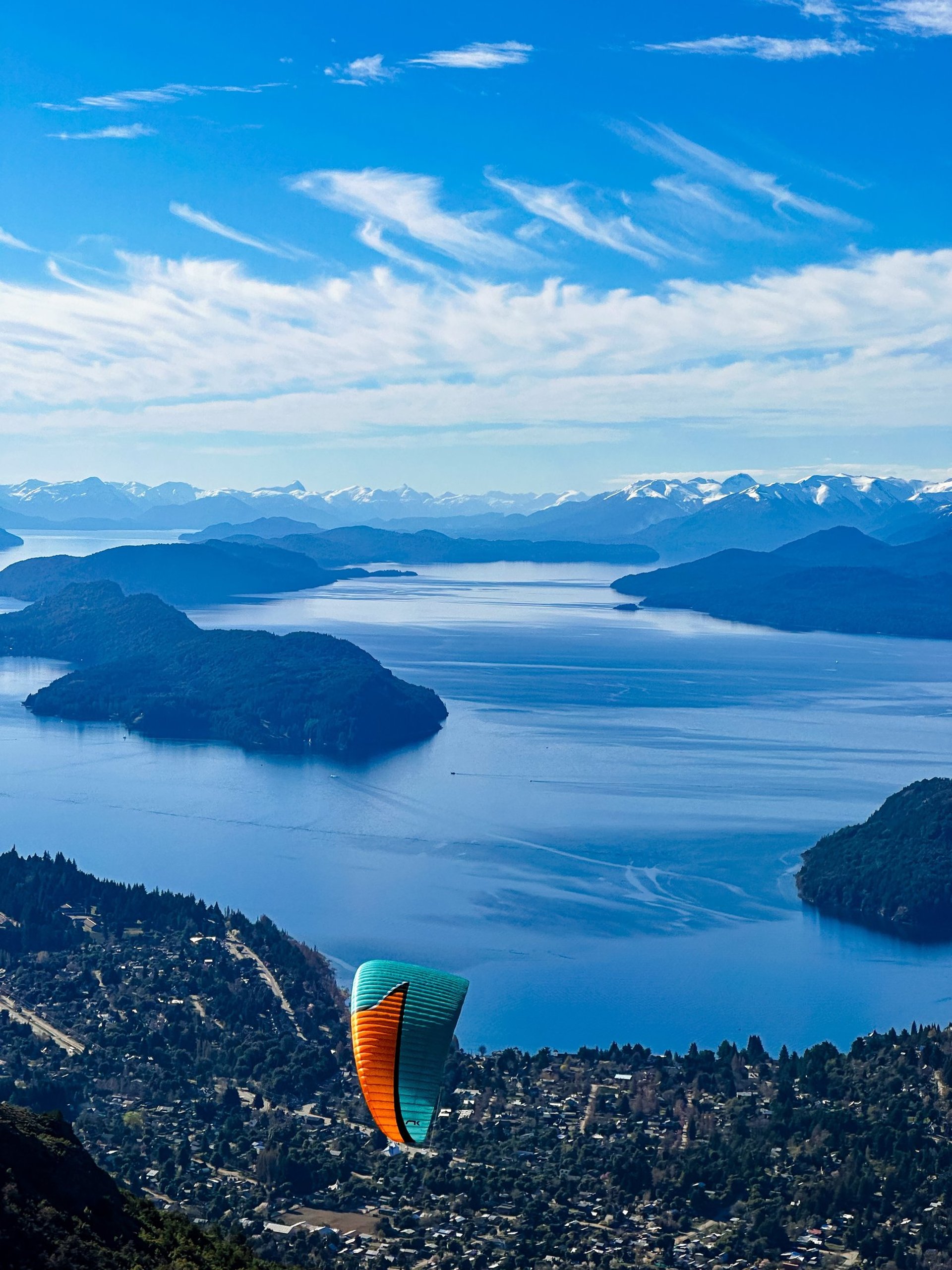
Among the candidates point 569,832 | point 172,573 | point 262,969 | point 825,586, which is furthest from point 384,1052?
point 825,586

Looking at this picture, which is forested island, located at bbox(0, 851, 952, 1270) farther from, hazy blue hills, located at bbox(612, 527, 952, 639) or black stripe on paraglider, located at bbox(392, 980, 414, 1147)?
hazy blue hills, located at bbox(612, 527, 952, 639)

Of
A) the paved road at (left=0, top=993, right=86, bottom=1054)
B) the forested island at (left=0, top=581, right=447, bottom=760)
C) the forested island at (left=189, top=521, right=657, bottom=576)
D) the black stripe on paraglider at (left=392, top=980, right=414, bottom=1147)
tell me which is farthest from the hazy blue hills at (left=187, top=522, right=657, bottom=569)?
the black stripe on paraglider at (left=392, top=980, right=414, bottom=1147)

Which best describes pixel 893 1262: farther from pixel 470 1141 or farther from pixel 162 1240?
pixel 162 1240

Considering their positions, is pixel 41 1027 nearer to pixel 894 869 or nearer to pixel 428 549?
pixel 894 869

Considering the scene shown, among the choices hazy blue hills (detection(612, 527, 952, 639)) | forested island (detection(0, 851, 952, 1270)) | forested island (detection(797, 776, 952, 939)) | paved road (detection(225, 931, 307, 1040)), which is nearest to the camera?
forested island (detection(0, 851, 952, 1270))

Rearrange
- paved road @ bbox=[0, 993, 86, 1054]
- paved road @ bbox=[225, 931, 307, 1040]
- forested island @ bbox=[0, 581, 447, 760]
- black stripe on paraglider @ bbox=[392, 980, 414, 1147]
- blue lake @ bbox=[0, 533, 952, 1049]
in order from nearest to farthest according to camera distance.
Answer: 1. black stripe on paraglider @ bbox=[392, 980, 414, 1147]
2. paved road @ bbox=[0, 993, 86, 1054]
3. paved road @ bbox=[225, 931, 307, 1040]
4. blue lake @ bbox=[0, 533, 952, 1049]
5. forested island @ bbox=[0, 581, 447, 760]

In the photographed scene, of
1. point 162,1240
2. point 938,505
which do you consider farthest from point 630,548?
point 162,1240

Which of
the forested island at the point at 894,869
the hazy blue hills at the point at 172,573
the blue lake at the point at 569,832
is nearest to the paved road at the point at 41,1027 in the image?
the blue lake at the point at 569,832
